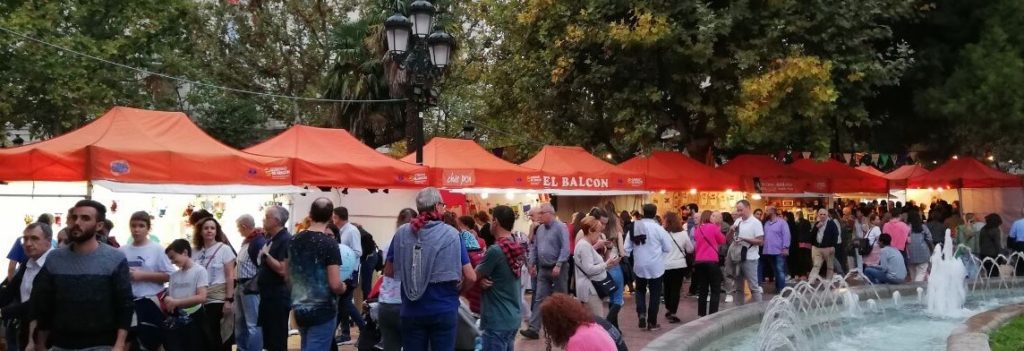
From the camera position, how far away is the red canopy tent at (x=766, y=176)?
2175 cm

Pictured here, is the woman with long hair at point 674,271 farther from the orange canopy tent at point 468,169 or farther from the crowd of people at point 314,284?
the orange canopy tent at point 468,169

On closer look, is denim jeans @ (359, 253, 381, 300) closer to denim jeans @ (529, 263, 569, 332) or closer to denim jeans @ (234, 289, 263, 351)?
denim jeans @ (529, 263, 569, 332)

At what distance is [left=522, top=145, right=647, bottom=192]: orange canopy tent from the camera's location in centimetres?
1773

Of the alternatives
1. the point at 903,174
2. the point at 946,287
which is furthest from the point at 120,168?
the point at 903,174

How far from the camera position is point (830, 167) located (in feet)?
76.8

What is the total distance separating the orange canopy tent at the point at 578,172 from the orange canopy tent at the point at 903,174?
10431mm

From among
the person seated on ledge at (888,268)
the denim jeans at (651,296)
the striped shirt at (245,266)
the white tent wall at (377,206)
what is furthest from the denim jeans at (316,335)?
the person seated on ledge at (888,268)

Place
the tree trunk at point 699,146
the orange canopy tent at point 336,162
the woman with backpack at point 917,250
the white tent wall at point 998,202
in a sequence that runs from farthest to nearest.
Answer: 1. the white tent wall at point 998,202
2. the tree trunk at point 699,146
3. the woman with backpack at point 917,250
4. the orange canopy tent at point 336,162

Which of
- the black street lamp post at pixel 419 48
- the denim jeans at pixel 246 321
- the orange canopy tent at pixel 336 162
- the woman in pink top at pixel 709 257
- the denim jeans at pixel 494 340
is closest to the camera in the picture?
the denim jeans at pixel 494 340

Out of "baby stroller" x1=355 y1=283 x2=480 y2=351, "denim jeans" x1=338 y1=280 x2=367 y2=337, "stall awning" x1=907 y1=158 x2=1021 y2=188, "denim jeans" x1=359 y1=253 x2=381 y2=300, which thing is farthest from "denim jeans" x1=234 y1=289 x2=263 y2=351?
"stall awning" x1=907 y1=158 x2=1021 y2=188

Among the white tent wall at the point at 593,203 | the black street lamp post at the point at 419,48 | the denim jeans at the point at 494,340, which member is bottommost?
the denim jeans at the point at 494,340

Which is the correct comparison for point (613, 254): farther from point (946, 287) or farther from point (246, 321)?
point (946, 287)

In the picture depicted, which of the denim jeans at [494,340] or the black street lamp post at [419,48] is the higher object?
the black street lamp post at [419,48]

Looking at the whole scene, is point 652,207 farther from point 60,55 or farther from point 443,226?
point 60,55
